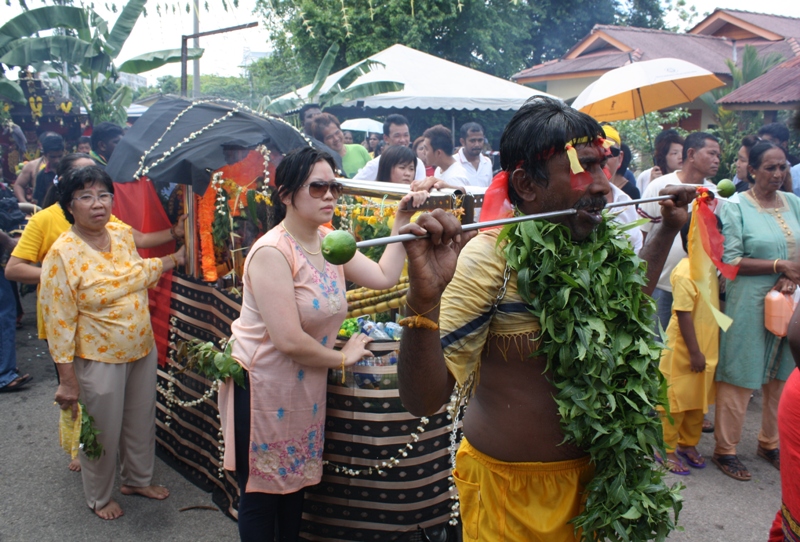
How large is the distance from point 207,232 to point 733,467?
3.91 metres

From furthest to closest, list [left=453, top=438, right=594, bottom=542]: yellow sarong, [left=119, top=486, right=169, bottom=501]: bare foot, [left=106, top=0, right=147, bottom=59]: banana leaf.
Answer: [left=106, top=0, right=147, bottom=59]: banana leaf < [left=119, top=486, right=169, bottom=501]: bare foot < [left=453, top=438, right=594, bottom=542]: yellow sarong

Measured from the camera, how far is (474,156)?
8133 millimetres

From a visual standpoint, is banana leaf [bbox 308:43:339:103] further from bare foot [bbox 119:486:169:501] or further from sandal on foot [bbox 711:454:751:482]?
sandal on foot [bbox 711:454:751:482]

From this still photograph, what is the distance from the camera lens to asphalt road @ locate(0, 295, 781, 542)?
3.84 meters

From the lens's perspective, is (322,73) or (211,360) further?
(322,73)

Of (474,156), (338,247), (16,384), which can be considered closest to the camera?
(338,247)

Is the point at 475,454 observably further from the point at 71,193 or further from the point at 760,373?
the point at 760,373

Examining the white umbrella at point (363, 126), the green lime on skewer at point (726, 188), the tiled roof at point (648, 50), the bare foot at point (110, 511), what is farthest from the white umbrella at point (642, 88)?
the tiled roof at point (648, 50)

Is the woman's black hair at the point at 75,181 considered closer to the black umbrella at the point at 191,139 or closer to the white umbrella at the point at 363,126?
the black umbrella at the point at 191,139

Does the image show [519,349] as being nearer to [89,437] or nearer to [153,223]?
[89,437]

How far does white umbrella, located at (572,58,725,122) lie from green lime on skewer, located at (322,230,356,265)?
6.08 meters

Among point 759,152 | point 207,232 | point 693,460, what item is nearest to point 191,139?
point 207,232

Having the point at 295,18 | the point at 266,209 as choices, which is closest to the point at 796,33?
the point at 295,18

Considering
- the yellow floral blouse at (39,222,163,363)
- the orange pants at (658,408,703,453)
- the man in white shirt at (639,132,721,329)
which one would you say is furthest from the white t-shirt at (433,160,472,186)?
the yellow floral blouse at (39,222,163,363)
